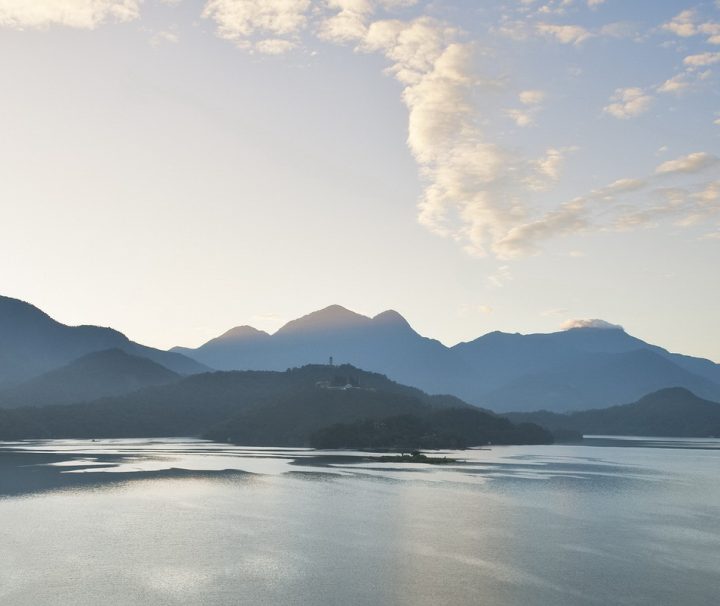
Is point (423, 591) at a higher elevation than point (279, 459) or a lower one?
lower

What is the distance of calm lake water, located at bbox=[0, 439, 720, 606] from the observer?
51875 millimetres

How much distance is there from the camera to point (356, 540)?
234ft

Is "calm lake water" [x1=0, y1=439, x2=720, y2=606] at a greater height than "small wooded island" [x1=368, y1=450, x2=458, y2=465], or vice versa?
"small wooded island" [x1=368, y1=450, x2=458, y2=465]

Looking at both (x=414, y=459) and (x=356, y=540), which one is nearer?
(x=356, y=540)

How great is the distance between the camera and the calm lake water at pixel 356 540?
170 feet

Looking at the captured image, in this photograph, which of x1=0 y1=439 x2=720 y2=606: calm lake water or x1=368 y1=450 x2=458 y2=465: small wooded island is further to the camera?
x1=368 y1=450 x2=458 y2=465: small wooded island

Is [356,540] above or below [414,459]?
below

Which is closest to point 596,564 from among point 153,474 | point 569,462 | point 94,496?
point 94,496

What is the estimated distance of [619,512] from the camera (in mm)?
92188

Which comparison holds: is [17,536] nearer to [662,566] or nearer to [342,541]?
[342,541]

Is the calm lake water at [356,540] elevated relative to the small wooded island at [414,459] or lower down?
lower down

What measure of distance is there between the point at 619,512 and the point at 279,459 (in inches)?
4299

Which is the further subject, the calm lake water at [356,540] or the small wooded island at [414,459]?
the small wooded island at [414,459]

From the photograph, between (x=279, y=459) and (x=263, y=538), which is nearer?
(x=263, y=538)
